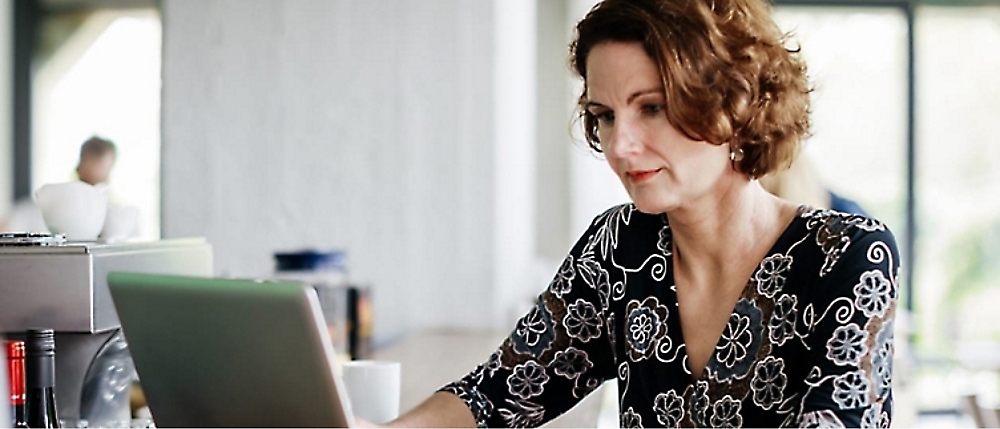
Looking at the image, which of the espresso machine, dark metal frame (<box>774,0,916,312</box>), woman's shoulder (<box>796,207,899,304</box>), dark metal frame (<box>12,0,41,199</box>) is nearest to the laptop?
the espresso machine

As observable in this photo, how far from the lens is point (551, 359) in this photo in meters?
1.50

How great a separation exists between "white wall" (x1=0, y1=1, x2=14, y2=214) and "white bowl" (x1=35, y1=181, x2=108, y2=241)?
370 cm

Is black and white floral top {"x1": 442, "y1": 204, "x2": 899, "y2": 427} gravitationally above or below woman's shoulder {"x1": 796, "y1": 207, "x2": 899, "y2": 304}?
below

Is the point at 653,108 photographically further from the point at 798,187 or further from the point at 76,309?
the point at 798,187

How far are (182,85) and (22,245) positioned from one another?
8.12ft

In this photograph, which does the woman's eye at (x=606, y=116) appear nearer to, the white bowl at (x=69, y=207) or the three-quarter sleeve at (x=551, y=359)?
the three-quarter sleeve at (x=551, y=359)

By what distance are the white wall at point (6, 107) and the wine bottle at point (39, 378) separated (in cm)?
402

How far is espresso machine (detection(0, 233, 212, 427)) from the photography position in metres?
1.33

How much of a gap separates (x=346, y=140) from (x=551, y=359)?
2375 mm

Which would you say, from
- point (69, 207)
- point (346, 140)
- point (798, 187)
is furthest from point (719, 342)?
point (346, 140)

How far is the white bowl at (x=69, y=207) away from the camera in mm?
1527

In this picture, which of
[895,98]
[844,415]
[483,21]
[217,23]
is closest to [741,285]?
[844,415]

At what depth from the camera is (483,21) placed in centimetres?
372

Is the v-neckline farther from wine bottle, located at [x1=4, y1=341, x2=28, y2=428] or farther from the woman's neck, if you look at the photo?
wine bottle, located at [x1=4, y1=341, x2=28, y2=428]
